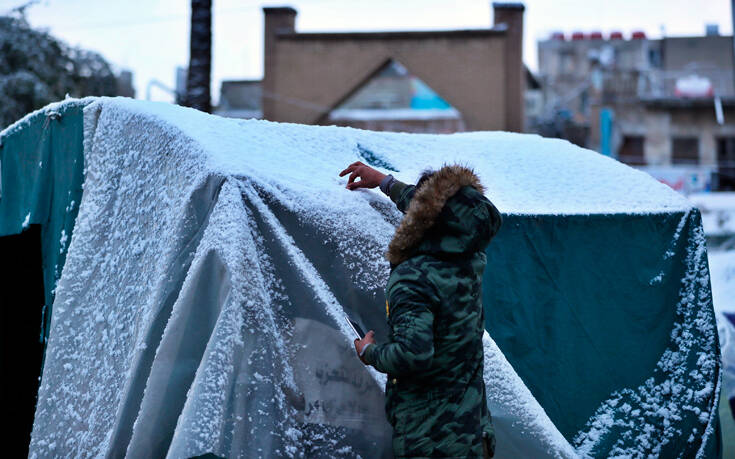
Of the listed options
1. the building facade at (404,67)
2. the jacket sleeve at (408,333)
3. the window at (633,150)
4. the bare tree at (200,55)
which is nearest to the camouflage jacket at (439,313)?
the jacket sleeve at (408,333)

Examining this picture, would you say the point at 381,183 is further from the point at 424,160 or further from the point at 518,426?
the point at 518,426

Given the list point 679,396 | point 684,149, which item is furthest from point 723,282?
point 684,149

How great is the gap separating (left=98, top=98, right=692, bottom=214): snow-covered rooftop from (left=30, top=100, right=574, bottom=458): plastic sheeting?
9 centimetres

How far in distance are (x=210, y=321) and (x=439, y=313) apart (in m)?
0.84

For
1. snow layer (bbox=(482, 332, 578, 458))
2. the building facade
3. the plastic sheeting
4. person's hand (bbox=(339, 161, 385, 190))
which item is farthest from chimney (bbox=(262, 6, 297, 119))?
snow layer (bbox=(482, 332, 578, 458))

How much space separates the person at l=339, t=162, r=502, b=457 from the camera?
2.40 m

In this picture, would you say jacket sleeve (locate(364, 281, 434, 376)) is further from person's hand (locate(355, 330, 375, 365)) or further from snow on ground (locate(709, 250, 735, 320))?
snow on ground (locate(709, 250, 735, 320))

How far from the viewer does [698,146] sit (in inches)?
1009

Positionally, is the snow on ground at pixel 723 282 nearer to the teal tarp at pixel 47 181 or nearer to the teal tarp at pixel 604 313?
the teal tarp at pixel 604 313

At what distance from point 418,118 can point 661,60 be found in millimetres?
19930

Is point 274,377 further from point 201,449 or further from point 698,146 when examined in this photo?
point 698,146

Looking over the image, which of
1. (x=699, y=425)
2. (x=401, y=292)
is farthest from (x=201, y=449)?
(x=699, y=425)

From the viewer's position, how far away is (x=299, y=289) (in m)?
2.81

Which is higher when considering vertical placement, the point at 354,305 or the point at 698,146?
the point at 698,146
